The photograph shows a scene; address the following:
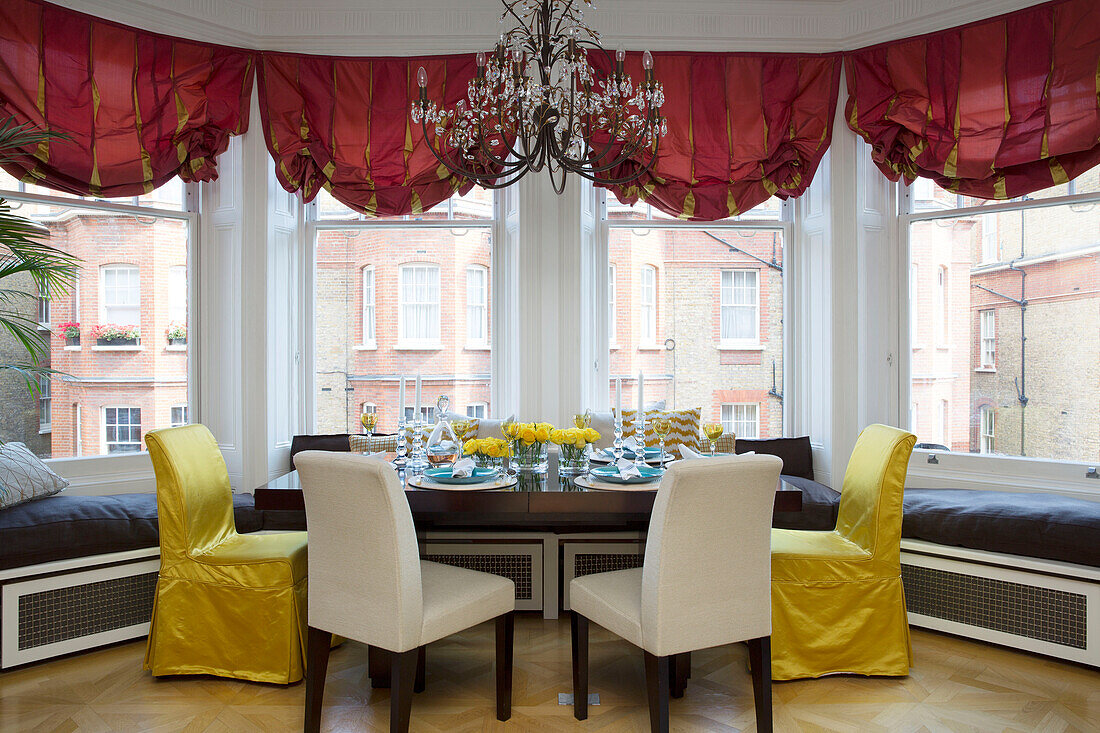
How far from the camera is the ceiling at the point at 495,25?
12.1 ft

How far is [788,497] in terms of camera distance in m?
2.37

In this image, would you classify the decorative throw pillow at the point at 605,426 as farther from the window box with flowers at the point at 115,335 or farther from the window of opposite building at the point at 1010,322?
the window box with flowers at the point at 115,335

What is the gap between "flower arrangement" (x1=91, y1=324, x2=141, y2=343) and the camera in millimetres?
3525

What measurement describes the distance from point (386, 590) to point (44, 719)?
1331mm

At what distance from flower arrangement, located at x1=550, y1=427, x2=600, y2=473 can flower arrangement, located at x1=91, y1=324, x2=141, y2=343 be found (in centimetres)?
241

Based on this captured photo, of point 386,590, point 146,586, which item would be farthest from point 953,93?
point 146,586

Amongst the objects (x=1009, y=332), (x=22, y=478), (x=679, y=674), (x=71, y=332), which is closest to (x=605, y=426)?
(x=679, y=674)

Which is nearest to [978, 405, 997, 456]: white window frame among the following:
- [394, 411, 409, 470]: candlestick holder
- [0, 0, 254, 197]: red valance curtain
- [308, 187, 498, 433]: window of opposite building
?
[308, 187, 498, 433]: window of opposite building

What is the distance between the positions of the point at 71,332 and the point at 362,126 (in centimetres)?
181

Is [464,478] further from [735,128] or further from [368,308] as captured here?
[735,128]

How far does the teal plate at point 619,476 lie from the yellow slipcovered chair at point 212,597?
1141 mm

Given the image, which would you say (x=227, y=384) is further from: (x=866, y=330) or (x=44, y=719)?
(x=866, y=330)

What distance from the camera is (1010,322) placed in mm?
3461

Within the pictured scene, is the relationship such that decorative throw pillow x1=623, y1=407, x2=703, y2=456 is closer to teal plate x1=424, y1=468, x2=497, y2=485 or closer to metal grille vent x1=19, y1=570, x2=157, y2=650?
teal plate x1=424, y1=468, x2=497, y2=485
